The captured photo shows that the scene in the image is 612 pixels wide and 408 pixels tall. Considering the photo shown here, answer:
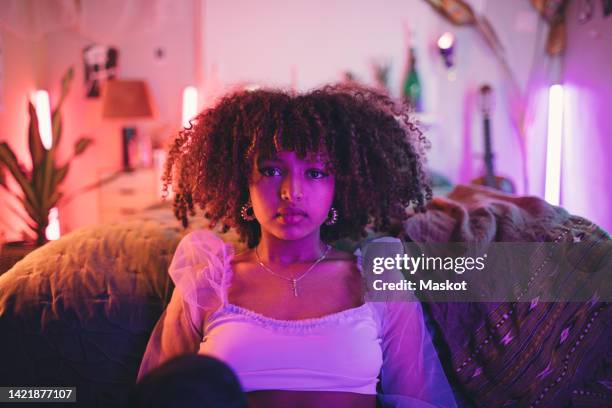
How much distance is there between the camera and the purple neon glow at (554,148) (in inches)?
102

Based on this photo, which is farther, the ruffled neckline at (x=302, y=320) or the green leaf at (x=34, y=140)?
the green leaf at (x=34, y=140)

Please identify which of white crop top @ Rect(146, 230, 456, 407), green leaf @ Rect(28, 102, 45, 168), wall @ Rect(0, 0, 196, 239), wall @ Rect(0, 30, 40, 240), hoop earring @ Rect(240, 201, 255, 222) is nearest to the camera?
white crop top @ Rect(146, 230, 456, 407)

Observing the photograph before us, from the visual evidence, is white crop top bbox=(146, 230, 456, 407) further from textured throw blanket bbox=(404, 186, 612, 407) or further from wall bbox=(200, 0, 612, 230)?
wall bbox=(200, 0, 612, 230)

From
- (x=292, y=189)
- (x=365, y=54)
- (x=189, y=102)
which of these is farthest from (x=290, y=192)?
(x=365, y=54)

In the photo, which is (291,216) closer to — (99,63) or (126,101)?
(126,101)

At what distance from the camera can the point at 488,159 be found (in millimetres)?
3410

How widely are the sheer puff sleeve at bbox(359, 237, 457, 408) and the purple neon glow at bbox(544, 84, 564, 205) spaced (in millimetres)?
1865

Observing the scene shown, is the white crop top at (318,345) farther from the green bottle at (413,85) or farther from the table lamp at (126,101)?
the green bottle at (413,85)

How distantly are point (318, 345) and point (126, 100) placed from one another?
3.07m

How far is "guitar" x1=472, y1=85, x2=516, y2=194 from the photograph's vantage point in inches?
129

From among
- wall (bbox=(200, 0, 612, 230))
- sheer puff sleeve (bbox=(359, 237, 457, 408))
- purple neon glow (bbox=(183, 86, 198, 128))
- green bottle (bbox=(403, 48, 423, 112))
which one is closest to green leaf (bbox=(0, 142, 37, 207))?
purple neon glow (bbox=(183, 86, 198, 128))

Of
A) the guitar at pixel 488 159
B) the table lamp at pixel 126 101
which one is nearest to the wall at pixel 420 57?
the guitar at pixel 488 159

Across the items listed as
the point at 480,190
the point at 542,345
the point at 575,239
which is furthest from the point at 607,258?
the point at 480,190

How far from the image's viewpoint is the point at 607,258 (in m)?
1.01
